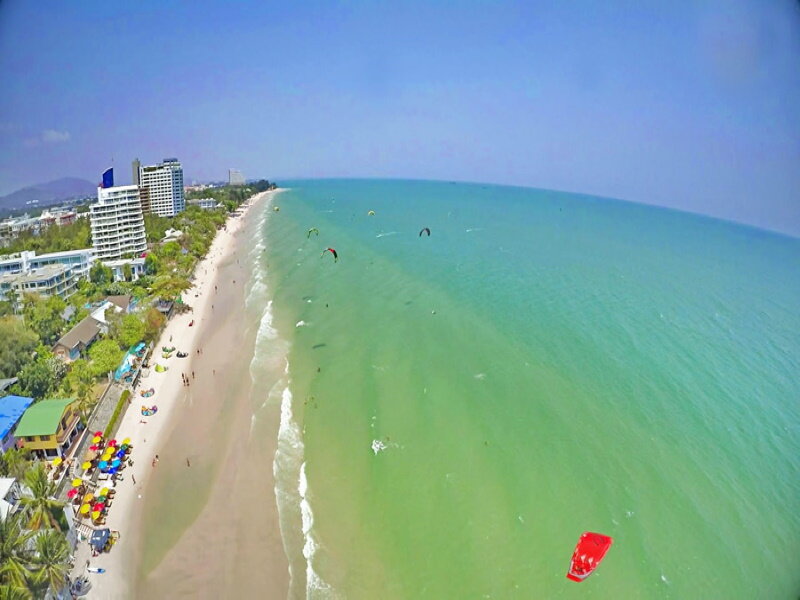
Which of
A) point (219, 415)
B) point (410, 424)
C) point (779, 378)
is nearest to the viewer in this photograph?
point (410, 424)

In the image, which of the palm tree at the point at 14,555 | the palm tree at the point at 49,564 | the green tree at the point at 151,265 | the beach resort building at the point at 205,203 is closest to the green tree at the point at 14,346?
the palm tree at the point at 14,555

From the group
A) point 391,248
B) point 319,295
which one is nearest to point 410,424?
point 319,295

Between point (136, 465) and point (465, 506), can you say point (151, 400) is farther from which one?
point (465, 506)

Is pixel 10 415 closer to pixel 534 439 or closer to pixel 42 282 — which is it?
pixel 42 282

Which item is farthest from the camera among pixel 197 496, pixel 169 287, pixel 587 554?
pixel 169 287

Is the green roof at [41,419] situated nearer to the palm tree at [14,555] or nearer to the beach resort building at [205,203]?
the palm tree at [14,555]

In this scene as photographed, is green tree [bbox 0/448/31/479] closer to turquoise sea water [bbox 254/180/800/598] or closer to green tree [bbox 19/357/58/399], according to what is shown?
green tree [bbox 19/357/58/399]

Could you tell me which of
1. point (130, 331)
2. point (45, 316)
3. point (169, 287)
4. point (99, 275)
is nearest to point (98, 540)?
point (130, 331)
